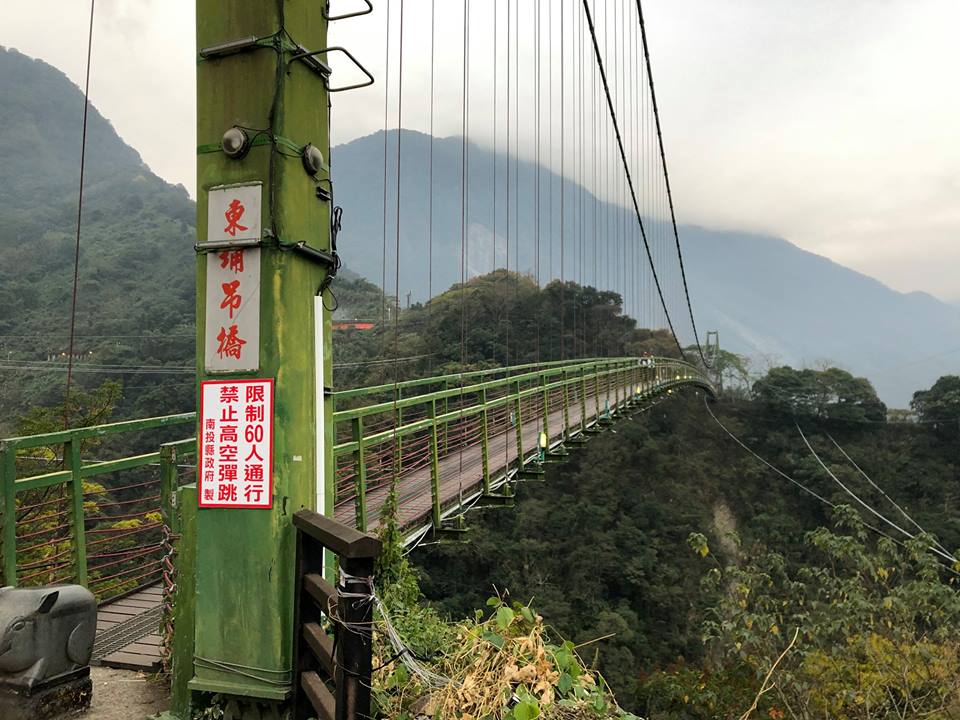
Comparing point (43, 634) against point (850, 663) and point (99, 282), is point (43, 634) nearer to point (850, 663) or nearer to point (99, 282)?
point (850, 663)

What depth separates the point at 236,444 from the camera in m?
1.92

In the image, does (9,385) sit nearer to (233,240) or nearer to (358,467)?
(358,467)

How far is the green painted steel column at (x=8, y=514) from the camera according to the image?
2.35 metres

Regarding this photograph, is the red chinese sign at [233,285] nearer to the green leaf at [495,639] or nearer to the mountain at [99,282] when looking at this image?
the green leaf at [495,639]

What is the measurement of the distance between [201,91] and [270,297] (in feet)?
2.16

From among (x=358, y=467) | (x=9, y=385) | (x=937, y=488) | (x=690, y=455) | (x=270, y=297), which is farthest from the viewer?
(x=690, y=455)

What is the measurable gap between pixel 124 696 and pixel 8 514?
762 millimetres

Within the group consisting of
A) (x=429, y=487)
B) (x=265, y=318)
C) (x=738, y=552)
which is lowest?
(x=738, y=552)

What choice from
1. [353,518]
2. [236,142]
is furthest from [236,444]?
[353,518]

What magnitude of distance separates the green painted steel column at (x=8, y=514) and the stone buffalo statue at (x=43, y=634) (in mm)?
427

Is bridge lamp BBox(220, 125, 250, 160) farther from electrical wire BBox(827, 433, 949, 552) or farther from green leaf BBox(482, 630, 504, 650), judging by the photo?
electrical wire BBox(827, 433, 949, 552)

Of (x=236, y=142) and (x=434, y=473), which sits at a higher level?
(x=236, y=142)

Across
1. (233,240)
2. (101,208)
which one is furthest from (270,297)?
(101,208)

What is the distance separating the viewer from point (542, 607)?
46.5 ft
